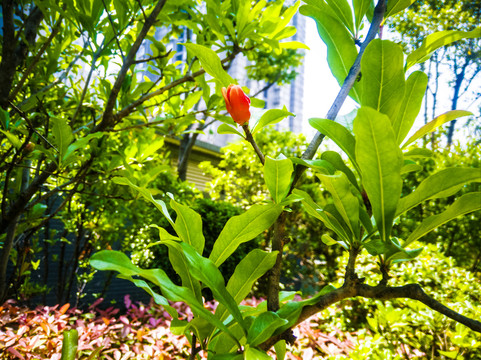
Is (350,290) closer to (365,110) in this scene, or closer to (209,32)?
(365,110)

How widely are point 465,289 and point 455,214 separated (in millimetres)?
2573

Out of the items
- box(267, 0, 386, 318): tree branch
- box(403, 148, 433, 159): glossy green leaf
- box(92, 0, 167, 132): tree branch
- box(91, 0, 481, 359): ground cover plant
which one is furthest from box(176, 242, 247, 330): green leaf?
box(92, 0, 167, 132): tree branch

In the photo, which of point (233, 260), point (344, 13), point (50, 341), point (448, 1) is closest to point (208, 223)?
point (233, 260)

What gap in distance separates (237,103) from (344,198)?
256mm

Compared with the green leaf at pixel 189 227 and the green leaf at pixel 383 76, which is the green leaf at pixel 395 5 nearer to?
the green leaf at pixel 383 76

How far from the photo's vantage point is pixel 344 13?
2.14 ft

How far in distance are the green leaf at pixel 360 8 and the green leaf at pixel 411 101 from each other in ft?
0.61

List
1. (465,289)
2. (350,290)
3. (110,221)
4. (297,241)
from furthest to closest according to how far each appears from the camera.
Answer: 1. (297,241)
2. (110,221)
3. (465,289)
4. (350,290)

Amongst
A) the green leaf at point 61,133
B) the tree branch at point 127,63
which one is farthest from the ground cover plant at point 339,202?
the tree branch at point 127,63

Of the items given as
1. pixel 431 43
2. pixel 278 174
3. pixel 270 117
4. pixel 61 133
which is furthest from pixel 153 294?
pixel 61 133

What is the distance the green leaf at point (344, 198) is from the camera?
0.52 m

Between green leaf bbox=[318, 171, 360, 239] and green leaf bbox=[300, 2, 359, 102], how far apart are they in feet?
0.74

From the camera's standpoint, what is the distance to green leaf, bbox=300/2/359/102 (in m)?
0.63

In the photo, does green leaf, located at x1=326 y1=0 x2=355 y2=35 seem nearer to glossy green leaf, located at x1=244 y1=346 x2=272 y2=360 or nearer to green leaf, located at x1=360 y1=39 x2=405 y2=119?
green leaf, located at x1=360 y1=39 x2=405 y2=119
